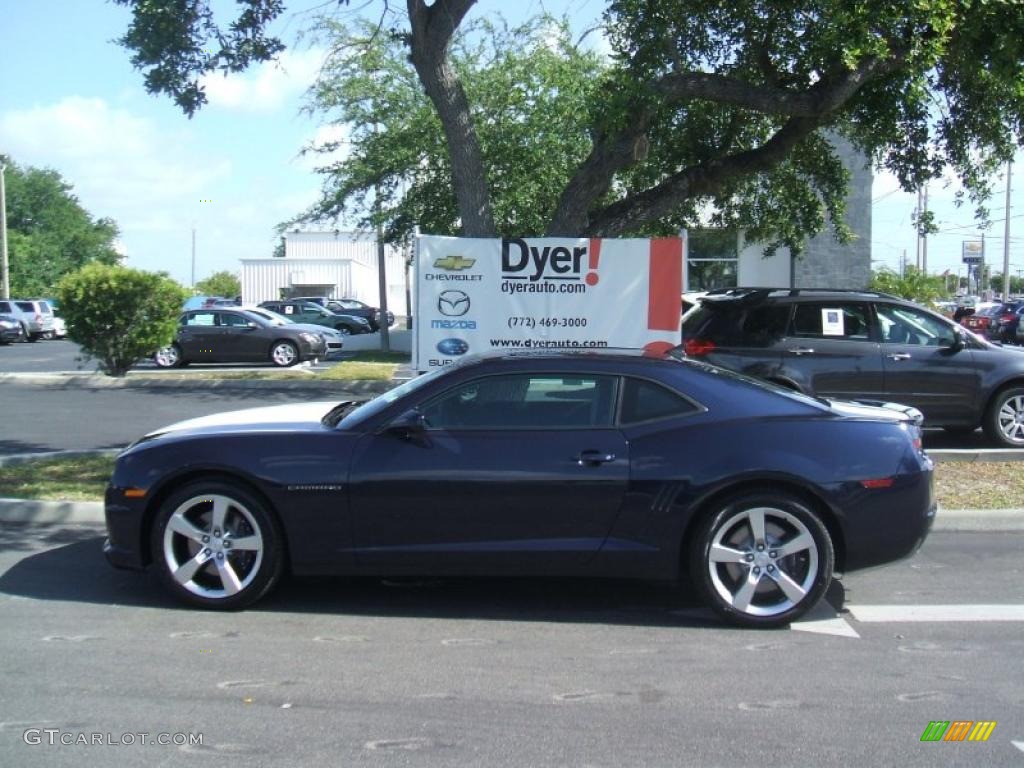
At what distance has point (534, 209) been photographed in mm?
19953

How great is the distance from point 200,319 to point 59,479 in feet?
47.0

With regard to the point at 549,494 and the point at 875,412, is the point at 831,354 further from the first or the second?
the point at 549,494

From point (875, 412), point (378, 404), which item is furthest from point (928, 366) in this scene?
point (378, 404)

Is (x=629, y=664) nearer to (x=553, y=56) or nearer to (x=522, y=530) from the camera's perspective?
(x=522, y=530)

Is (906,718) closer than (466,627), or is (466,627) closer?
(906,718)

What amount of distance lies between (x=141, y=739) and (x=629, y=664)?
2.26m

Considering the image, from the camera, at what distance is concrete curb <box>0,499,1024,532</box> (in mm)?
7453

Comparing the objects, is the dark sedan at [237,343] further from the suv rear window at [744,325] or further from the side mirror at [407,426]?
the side mirror at [407,426]

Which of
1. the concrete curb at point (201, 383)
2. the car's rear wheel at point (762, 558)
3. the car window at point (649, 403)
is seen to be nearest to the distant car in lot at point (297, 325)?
the concrete curb at point (201, 383)

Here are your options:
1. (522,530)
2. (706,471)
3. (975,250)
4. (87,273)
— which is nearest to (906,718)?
(706,471)

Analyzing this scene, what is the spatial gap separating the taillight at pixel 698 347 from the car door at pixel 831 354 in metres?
0.73

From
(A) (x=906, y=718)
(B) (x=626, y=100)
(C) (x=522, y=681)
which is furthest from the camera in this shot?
(B) (x=626, y=100)

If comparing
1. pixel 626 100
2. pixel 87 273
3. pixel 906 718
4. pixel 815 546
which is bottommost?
pixel 906 718

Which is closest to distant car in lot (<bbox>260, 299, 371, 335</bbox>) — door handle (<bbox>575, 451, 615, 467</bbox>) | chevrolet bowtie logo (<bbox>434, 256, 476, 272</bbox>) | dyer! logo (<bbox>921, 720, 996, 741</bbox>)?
chevrolet bowtie logo (<bbox>434, 256, 476, 272</bbox>)
